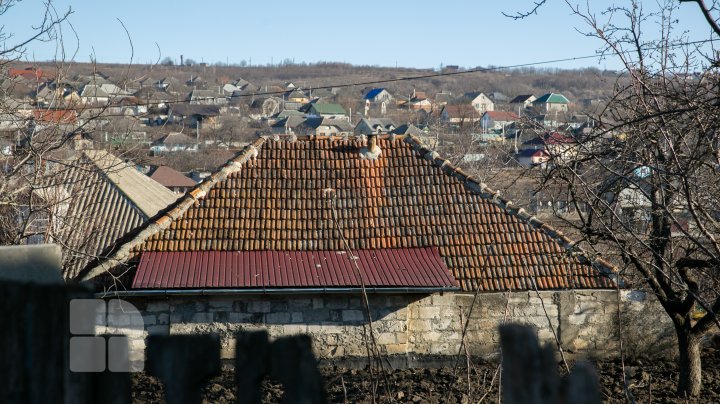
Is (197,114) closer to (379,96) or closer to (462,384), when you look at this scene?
(379,96)

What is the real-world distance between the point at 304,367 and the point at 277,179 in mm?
12824

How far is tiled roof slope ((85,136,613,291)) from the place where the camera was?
1334cm

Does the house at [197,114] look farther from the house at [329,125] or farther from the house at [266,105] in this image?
the house at [266,105]

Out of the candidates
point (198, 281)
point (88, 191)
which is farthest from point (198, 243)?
point (88, 191)

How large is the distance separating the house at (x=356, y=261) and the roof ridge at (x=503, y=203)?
3 cm

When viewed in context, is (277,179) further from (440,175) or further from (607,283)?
(607,283)

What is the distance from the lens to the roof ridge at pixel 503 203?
13.4 metres

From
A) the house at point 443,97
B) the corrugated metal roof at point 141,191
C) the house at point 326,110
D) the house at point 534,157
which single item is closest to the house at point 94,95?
the house at point 534,157

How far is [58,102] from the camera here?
35.7 ft

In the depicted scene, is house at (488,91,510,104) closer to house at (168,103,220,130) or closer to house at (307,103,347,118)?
house at (307,103,347,118)

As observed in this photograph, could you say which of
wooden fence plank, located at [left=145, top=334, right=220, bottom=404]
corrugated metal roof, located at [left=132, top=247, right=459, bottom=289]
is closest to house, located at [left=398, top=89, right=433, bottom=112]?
corrugated metal roof, located at [left=132, top=247, right=459, bottom=289]

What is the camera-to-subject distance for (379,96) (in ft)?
371

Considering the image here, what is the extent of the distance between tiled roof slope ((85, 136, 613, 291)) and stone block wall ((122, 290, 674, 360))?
1.14 ft

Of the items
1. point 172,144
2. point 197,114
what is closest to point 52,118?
point 172,144
